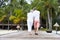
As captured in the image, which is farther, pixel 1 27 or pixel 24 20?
pixel 1 27

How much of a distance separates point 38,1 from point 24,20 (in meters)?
12.9

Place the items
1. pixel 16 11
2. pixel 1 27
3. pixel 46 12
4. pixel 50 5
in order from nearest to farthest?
pixel 50 5 → pixel 46 12 → pixel 16 11 → pixel 1 27

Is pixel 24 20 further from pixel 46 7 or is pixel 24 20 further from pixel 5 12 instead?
pixel 46 7

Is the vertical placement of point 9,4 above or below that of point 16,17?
above

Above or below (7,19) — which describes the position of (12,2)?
above

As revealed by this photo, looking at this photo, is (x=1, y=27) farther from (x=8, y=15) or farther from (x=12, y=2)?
(x=12, y=2)

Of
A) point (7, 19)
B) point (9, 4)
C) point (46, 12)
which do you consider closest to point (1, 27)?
point (7, 19)

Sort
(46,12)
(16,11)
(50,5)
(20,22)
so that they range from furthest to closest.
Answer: (20,22) → (16,11) → (46,12) → (50,5)

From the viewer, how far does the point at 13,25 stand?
211 feet

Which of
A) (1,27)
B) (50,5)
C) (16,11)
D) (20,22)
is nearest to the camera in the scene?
(50,5)

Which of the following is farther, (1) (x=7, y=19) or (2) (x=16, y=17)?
(1) (x=7, y=19)

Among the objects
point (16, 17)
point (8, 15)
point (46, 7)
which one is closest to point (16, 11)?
point (16, 17)

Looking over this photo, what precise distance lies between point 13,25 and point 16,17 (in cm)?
506

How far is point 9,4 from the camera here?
6238 cm
